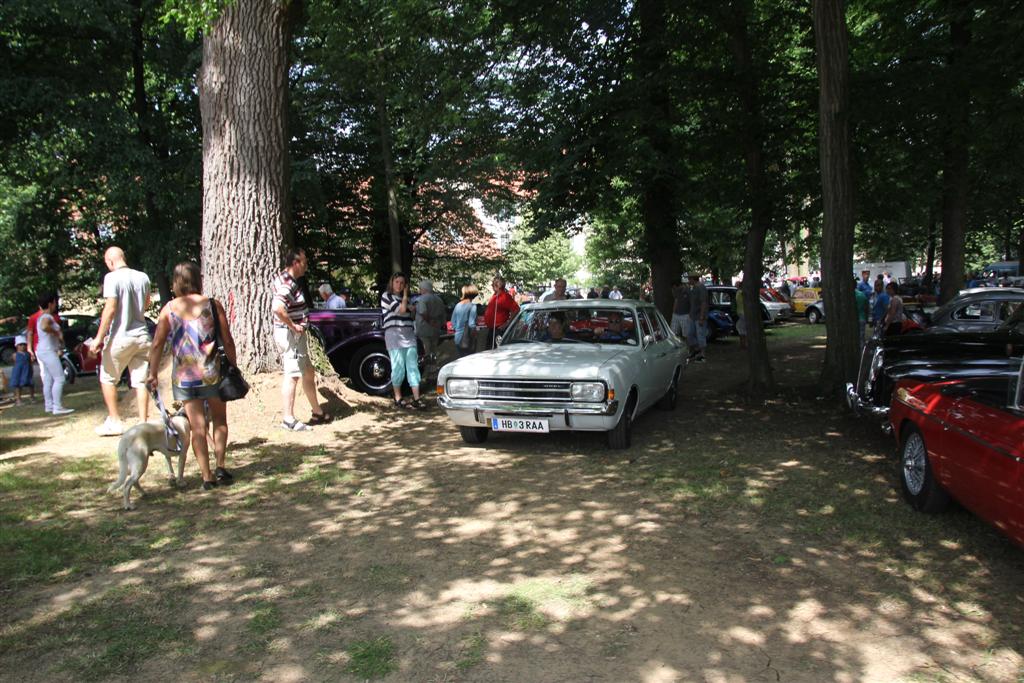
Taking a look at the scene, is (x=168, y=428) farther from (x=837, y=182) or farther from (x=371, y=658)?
(x=837, y=182)

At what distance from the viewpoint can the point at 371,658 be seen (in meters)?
3.40

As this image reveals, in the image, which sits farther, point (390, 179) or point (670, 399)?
point (390, 179)

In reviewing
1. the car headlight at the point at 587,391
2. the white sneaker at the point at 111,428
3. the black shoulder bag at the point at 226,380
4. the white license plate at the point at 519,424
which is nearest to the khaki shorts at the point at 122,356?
the white sneaker at the point at 111,428

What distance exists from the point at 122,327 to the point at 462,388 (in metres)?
3.61

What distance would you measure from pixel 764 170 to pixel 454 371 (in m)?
6.27

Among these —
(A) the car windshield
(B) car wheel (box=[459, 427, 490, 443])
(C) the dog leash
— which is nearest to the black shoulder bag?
(C) the dog leash

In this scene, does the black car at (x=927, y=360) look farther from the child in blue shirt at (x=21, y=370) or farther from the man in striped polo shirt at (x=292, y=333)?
the child in blue shirt at (x=21, y=370)

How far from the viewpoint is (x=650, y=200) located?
617 inches

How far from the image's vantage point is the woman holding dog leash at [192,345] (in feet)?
18.9

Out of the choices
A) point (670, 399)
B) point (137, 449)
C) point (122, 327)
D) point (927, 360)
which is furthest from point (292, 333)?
point (927, 360)

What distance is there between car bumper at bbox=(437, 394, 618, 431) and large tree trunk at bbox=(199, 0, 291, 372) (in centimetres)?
313

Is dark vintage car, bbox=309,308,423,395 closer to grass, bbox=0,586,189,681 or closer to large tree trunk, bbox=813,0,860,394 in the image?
large tree trunk, bbox=813,0,860,394

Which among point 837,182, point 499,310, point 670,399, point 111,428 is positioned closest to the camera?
point 111,428

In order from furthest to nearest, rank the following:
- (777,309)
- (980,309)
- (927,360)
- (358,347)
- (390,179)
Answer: (777,309), (390,179), (358,347), (980,309), (927,360)
